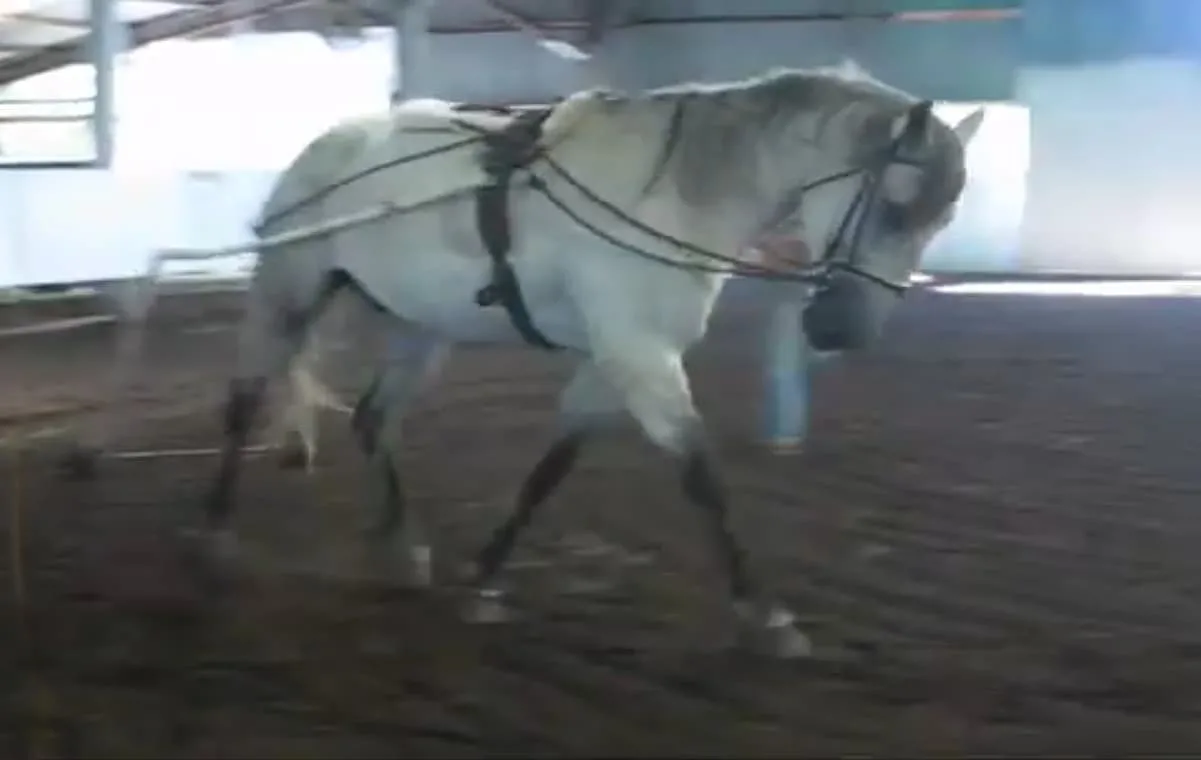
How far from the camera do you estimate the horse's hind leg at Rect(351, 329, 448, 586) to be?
15.1 ft

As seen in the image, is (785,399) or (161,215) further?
(161,215)

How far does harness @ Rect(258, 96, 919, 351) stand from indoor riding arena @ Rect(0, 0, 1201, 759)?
0.75m

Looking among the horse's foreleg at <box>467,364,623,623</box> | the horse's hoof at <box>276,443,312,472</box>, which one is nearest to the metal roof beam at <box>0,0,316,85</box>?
the horse's hoof at <box>276,443,312,472</box>

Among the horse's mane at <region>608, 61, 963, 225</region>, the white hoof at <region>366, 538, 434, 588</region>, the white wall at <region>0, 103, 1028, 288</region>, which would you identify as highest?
the horse's mane at <region>608, 61, 963, 225</region>

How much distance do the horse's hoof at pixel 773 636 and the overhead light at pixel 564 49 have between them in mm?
13046

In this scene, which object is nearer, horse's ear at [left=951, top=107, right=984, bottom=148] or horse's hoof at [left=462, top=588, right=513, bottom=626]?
horse's ear at [left=951, top=107, right=984, bottom=148]

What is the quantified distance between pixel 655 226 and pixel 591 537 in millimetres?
1227

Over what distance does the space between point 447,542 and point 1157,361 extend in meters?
4.77

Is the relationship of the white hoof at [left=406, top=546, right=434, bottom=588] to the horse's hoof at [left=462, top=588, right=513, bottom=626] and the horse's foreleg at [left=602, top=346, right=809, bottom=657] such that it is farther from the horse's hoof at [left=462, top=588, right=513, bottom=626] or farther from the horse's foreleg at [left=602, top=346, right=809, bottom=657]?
the horse's foreleg at [left=602, top=346, right=809, bottom=657]

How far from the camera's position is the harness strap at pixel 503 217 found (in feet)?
A: 12.9

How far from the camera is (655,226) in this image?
148 inches

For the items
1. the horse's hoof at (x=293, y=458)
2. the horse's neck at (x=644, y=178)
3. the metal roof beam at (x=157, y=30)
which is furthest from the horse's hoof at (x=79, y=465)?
the metal roof beam at (x=157, y=30)

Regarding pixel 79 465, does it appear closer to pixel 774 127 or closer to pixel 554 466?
pixel 554 466

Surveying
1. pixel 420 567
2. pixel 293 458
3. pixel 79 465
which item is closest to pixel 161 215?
pixel 79 465
